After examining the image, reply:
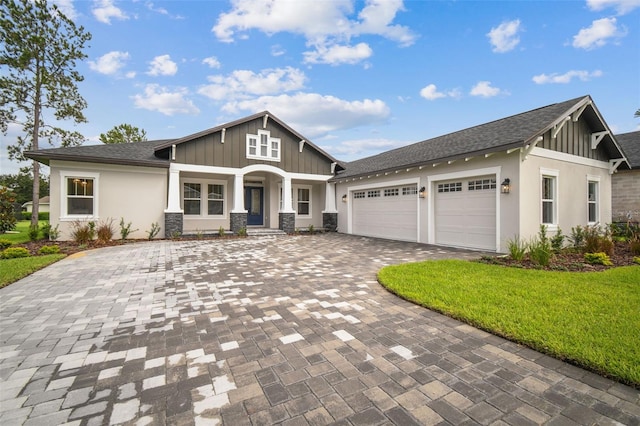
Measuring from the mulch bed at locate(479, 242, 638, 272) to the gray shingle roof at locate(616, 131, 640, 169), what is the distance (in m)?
6.72

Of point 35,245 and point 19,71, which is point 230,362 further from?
point 19,71

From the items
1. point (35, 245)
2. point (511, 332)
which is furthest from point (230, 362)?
point (35, 245)

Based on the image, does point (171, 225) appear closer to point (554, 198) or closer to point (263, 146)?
point (263, 146)

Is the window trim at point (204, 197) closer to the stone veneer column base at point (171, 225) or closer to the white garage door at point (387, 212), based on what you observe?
the stone veneer column base at point (171, 225)

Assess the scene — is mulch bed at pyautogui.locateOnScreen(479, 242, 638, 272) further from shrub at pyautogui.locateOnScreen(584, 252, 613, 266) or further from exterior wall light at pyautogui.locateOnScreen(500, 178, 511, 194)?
exterior wall light at pyautogui.locateOnScreen(500, 178, 511, 194)

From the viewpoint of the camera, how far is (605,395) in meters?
2.14

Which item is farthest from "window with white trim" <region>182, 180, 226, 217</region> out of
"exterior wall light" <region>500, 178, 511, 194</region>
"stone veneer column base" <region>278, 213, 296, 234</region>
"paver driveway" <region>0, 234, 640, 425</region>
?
"exterior wall light" <region>500, 178, 511, 194</region>

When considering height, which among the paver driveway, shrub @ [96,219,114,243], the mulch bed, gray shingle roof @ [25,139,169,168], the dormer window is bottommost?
the paver driveway

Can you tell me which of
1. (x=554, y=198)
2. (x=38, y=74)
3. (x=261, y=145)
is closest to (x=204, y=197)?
(x=261, y=145)

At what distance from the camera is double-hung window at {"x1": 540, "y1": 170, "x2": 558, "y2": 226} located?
8938 mm

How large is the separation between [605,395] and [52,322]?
18.8ft

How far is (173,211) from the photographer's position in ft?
39.6

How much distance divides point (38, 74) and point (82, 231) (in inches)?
462

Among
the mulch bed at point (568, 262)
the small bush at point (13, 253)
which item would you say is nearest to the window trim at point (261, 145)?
the small bush at point (13, 253)
